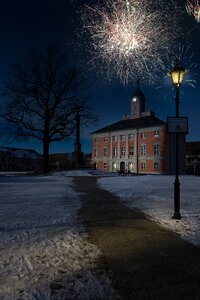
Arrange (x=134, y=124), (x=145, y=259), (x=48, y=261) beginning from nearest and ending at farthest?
1. (x=48, y=261)
2. (x=145, y=259)
3. (x=134, y=124)

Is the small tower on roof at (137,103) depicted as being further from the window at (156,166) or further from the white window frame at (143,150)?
the window at (156,166)

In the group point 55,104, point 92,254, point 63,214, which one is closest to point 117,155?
point 55,104

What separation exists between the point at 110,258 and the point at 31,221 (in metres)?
3.95

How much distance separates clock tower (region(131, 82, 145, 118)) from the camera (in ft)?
224

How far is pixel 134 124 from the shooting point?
64250mm

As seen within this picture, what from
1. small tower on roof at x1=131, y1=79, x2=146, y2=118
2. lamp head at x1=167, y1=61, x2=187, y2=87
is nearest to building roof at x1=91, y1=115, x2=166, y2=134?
small tower on roof at x1=131, y1=79, x2=146, y2=118

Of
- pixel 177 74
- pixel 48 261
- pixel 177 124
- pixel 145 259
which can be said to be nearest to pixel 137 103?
pixel 177 74

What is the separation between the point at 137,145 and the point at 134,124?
4.99 meters

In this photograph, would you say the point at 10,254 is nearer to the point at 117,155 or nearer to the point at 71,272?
the point at 71,272

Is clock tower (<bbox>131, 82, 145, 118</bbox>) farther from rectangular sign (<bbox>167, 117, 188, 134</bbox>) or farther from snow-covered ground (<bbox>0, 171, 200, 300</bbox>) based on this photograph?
snow-covered ground (<bbox>0, 171, 200, 300</bbox>)

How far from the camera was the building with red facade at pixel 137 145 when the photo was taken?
57.7 metres

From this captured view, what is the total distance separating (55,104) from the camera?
40.3 metres

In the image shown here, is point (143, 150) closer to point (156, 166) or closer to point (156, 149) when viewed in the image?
point (156, 149)

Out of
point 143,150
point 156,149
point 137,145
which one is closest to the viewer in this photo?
point 156,149
